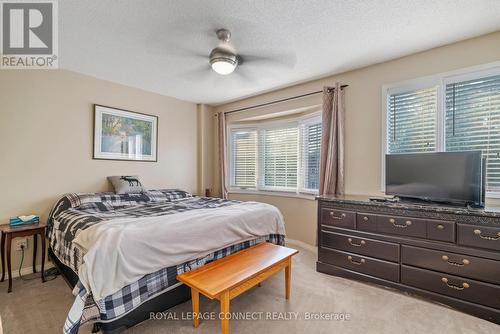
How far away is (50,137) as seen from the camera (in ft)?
9.50

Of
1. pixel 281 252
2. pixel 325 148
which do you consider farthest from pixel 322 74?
pixel 281 252

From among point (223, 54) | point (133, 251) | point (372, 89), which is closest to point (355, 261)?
point (372, 89)

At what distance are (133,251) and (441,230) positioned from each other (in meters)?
2.54

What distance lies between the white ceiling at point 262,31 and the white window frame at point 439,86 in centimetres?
32

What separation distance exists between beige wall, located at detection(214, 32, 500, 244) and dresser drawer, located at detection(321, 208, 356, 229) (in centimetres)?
59

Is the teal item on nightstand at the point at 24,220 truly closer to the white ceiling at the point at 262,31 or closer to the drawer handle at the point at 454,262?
the white ceiling at the point at 262,31

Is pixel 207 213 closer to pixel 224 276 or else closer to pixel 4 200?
pixel 224 276

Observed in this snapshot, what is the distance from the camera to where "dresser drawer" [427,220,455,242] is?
2018 millimetres

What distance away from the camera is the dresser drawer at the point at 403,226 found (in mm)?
2160

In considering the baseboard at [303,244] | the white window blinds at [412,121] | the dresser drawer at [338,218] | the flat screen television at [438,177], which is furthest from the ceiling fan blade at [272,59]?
the baseboard at [303,244]

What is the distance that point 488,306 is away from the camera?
1.86 m

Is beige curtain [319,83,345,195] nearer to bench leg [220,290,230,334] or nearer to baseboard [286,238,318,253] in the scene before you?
baseboard [286,238,318,253]

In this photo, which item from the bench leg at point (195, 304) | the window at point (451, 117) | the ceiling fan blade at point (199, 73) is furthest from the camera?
the ceiling fan blade at point (199, 73)

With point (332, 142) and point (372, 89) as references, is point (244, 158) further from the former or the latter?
point (372, 89)
